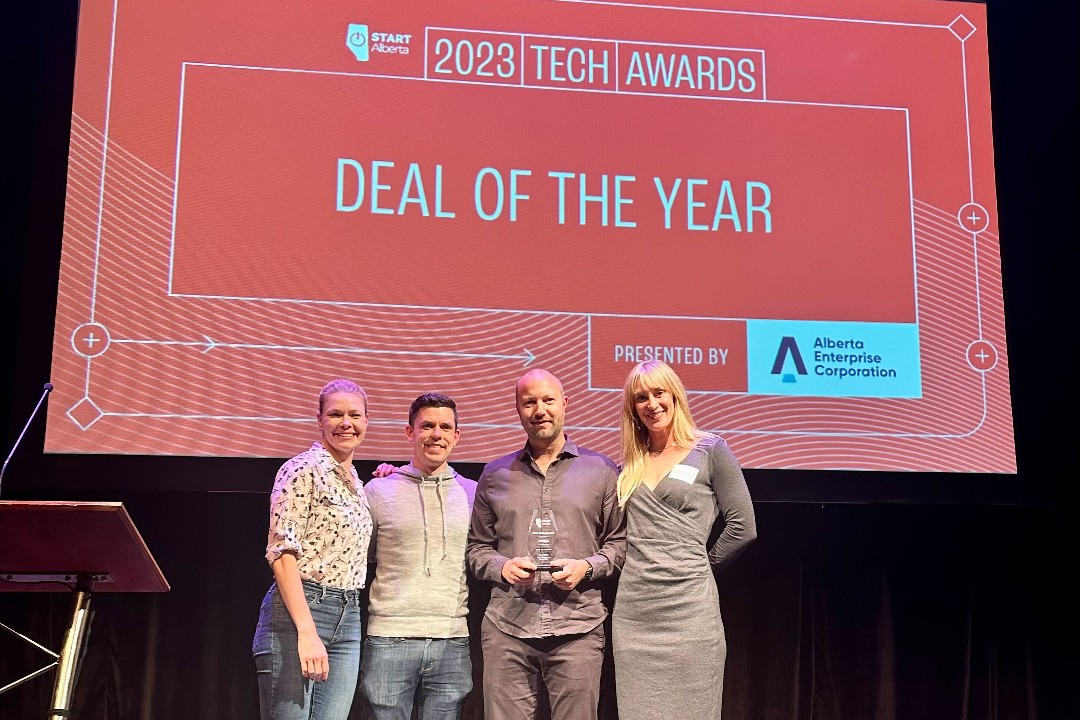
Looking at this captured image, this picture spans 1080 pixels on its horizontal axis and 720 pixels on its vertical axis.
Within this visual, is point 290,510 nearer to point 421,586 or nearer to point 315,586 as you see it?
point 315,586

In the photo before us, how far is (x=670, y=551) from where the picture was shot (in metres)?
2.67

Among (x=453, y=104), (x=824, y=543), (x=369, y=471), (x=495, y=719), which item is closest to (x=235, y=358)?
(x=369, y=471)

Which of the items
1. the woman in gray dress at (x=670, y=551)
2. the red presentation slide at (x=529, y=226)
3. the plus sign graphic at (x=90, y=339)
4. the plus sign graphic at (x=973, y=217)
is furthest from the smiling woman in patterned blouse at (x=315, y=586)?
the plus sign graphic at (x=973, y=217)

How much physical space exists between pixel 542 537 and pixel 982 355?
6.83 ft

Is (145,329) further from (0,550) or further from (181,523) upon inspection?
(0,550)

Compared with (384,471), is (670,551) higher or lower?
lower

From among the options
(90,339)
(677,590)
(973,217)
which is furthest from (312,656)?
(973,217)

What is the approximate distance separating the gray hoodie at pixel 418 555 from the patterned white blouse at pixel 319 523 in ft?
0.30

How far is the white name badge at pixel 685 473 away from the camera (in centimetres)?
271

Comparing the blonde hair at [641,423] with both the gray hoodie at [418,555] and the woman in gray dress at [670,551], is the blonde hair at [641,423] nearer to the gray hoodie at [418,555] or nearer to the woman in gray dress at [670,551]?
the woman in gray dress at [670,551]

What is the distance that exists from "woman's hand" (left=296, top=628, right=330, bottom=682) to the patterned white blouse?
0.15 m

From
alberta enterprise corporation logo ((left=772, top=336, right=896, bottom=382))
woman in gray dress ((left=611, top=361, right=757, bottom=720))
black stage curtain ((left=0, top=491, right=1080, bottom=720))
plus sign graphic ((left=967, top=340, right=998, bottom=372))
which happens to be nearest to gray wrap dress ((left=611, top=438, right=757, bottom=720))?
woman in gray dress ((left=611, top=361, right=757, bottom=720))

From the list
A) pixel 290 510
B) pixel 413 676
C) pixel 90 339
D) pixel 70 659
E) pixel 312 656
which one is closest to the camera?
pixel 70 659

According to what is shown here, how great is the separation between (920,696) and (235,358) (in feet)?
9.09
